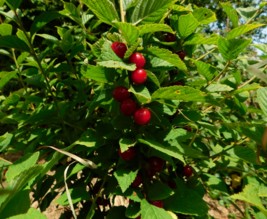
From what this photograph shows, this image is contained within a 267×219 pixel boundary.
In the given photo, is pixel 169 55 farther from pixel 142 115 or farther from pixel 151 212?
pixel 151 212

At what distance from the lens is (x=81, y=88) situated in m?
1.47

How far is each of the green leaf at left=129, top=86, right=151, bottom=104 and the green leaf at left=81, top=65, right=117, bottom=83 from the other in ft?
0.30

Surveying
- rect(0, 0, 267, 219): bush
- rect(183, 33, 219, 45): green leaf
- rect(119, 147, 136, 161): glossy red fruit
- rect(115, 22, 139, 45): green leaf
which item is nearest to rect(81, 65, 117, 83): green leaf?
rect(0, 0, 267, 219): bush

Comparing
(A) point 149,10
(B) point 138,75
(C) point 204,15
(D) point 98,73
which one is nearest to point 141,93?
(B) point 138,75

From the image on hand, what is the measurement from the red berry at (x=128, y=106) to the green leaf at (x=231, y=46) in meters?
0.40

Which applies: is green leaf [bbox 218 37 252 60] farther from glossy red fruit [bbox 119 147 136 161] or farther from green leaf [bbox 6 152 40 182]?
green leaf [bbox 6 152 40 182]

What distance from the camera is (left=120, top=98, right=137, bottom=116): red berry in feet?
3.46

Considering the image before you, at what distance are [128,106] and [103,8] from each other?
1.03 ft

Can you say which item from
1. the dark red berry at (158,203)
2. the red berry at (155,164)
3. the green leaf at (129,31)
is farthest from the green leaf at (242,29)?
the dark red berry at (158,203)

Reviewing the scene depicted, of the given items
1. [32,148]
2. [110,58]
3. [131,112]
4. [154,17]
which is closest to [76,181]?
[32,148]

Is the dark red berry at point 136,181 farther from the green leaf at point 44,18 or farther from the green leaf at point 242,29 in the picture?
the green leaf at point 44,18

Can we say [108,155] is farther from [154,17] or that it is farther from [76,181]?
[154,17]

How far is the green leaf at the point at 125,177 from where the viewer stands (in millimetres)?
1033

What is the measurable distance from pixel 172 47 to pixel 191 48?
9 cm
